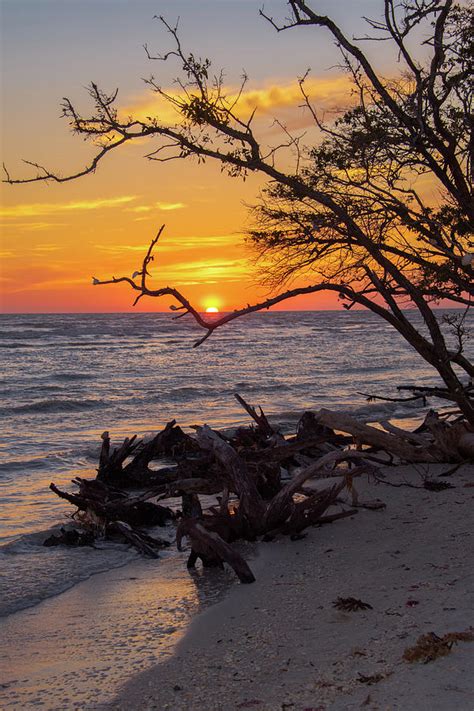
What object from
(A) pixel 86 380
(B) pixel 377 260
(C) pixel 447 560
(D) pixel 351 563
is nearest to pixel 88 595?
(D) pixel 351 563

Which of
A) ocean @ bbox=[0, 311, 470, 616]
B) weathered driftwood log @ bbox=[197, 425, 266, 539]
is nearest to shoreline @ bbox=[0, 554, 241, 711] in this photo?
ocean @ bbox=[0, 311, 470, 616]

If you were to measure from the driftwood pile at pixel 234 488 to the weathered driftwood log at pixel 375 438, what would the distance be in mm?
15

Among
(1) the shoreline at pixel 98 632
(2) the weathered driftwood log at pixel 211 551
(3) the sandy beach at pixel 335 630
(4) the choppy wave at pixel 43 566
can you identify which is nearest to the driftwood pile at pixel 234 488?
(2) the weathered driftwood log at pixel 211 551

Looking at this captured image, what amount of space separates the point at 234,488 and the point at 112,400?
17.6 meters

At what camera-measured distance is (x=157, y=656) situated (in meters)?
5.55

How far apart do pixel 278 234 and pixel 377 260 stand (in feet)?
5.92

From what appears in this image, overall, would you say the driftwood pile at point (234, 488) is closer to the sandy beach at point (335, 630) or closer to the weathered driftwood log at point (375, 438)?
the weathered driftwood log at point (375, 438)

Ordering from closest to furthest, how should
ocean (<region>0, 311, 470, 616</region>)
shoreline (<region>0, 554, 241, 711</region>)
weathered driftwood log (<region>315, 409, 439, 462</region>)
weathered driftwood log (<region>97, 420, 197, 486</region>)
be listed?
shoreline (<region>0, 554, 241, 711</region>) < ocean (<region>0, 311, 470, 616</region>) < weathered driftwood log (<region>315, 409, 439, 462</region>) < weathered driftwood log (<region>97, 420, 197, 486</region>)

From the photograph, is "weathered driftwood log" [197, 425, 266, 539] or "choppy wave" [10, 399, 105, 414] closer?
"weathered driftwood log" [197, 425, 266, 539]

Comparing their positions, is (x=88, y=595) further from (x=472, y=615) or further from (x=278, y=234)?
(x=278, y=234)

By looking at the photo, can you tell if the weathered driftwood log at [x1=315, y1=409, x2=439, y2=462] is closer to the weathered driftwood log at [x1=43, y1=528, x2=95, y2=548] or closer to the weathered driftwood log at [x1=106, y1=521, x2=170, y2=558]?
the weathered driftwood log at [x1=106, y1=521, x2=170, y2=558]

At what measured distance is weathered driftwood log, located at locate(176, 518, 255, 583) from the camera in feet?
23.0

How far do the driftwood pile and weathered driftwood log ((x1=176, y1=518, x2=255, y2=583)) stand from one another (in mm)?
10

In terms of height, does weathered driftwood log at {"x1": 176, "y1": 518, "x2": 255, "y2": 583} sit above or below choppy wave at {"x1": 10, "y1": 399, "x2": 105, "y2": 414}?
above
